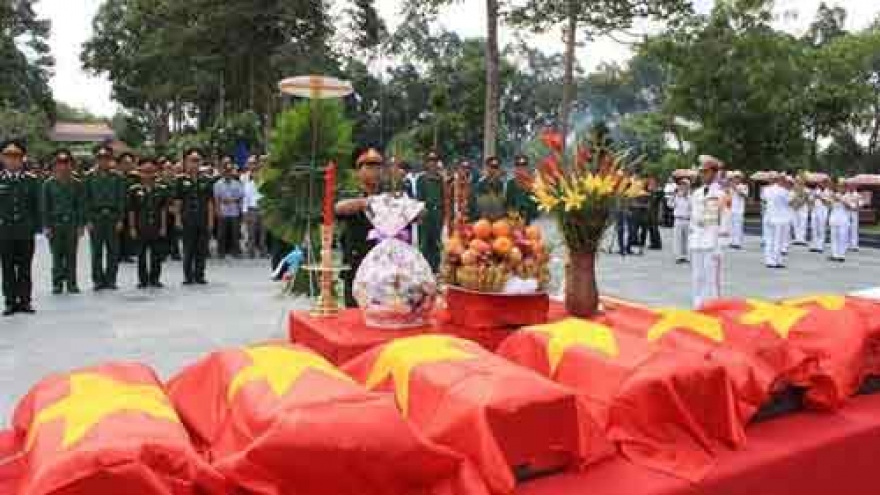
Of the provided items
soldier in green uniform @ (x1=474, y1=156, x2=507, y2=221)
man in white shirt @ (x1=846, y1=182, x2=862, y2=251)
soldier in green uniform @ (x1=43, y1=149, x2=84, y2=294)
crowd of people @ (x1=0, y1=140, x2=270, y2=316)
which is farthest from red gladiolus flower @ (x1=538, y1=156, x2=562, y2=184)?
man in white shirt @ (x1=846, y1=182, x2=862, y2=251)

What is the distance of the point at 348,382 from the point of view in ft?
5.84

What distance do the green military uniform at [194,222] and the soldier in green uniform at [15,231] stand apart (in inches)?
89.3

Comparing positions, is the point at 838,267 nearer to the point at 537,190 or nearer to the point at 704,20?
the point at 704,20

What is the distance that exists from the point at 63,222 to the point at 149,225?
1002mm

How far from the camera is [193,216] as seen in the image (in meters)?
10.5

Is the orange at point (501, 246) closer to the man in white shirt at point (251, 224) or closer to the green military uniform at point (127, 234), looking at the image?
the green military uniform at point (127, 234)

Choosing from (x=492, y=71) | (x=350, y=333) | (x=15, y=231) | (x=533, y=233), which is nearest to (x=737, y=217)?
(x=492, y=71)

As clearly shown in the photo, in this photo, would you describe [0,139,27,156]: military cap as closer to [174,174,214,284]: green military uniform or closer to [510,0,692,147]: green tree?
[174,174,214,284]: green military uniform

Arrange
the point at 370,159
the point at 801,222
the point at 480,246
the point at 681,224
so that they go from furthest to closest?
the point at 801,222, the point at 681,224, the point at 370,159, the point at 480,246

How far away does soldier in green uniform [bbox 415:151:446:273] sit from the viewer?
10.9 m

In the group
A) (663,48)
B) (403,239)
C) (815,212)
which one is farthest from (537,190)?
(663,48)

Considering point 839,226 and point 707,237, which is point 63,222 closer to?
point 707,237

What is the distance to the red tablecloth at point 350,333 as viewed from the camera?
2926 millimetres

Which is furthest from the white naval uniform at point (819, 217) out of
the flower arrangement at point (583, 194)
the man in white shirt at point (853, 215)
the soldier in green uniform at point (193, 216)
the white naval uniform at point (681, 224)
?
the flower arrangement at point (583, 194)
